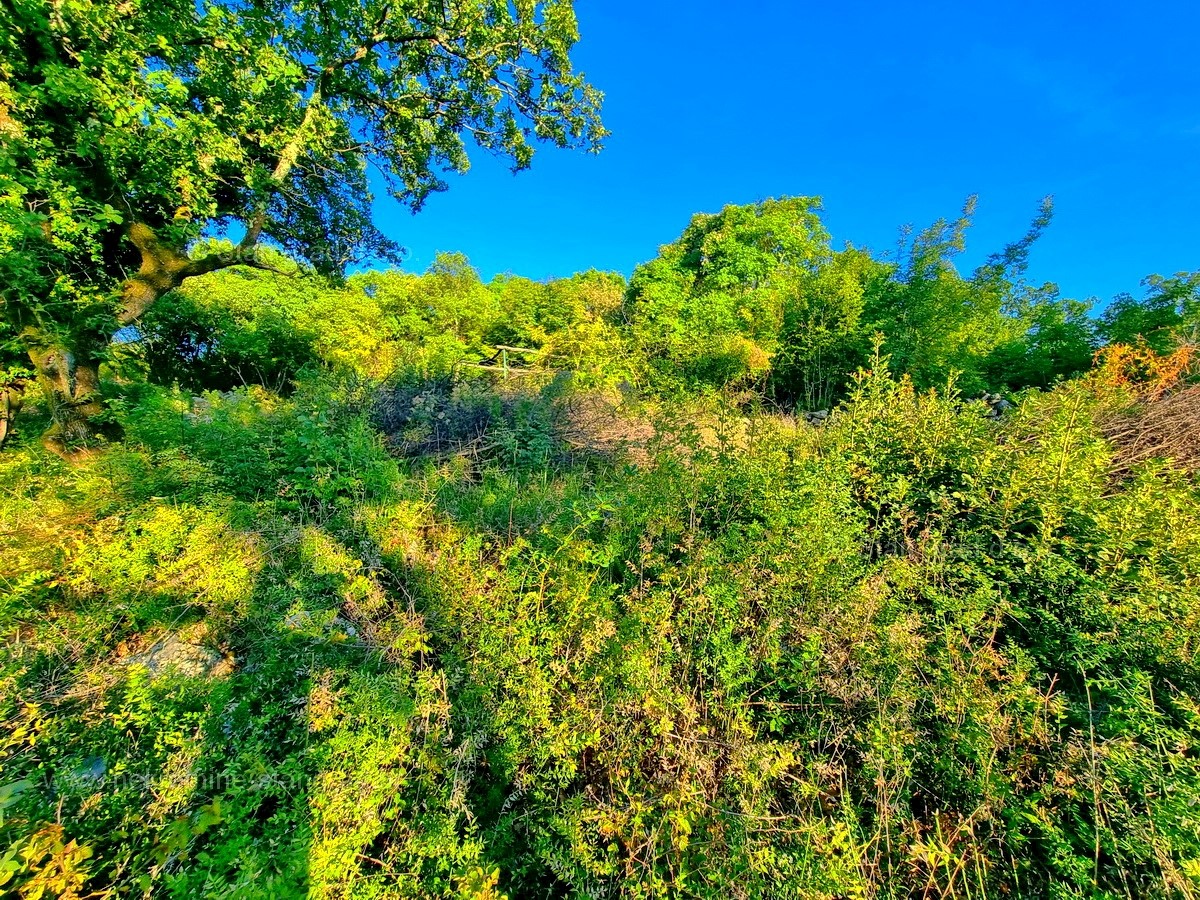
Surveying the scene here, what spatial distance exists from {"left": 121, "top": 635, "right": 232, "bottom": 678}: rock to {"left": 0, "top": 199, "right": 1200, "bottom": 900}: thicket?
20 millimetres

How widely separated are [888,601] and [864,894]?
1.27 meters

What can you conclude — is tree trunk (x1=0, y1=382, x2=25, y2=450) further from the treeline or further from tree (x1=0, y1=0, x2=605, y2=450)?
the treeline

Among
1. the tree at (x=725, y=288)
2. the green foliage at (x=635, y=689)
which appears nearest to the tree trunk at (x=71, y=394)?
the green foliage at (x=635, y=689)

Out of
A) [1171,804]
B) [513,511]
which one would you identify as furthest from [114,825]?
[1171,804]

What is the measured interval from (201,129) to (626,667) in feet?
23.9

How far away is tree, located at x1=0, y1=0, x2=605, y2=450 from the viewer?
4.30 metres

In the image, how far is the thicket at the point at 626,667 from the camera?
64.1 inches

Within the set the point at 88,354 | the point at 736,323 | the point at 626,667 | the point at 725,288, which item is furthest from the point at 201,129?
the point at 725,288

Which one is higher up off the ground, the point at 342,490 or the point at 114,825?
the point at 342,490

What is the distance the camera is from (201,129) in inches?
192

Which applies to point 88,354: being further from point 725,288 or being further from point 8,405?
point 725,288

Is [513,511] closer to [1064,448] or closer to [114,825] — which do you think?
[114,825]

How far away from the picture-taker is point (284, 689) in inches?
84.8

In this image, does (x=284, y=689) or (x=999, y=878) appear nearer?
(x=999, y=878)
